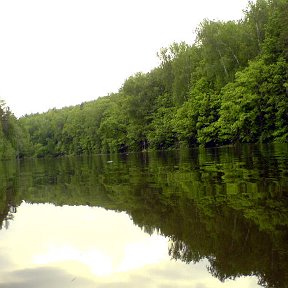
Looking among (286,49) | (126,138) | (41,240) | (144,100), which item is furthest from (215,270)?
(126,138)

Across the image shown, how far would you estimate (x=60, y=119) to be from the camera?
13988 centimetres

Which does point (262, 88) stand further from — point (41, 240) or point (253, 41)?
point (41, 240)

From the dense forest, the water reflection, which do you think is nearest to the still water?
the water reflection

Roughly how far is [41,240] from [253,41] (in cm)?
4409

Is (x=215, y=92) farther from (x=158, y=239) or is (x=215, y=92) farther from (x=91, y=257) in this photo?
(x=91, y=257)

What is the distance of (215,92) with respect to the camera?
52156 millimetres

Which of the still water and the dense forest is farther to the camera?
the dense forest

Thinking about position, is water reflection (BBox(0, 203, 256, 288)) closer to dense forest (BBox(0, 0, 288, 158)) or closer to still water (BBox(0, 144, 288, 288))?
still water (BBox(0, 144, 288, 288))

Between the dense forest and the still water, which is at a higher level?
the dense forest

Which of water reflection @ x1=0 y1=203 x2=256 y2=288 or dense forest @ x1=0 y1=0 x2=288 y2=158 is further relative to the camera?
dense forest @ x1=0 y1=0 x2=288 y2=158

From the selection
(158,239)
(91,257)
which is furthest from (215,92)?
(91,257)

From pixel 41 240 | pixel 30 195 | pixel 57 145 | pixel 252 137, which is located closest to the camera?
pixel 41 240

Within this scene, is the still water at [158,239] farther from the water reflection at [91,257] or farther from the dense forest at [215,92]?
the dense forest at [215,92]

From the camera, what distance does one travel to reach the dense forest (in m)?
39.0
